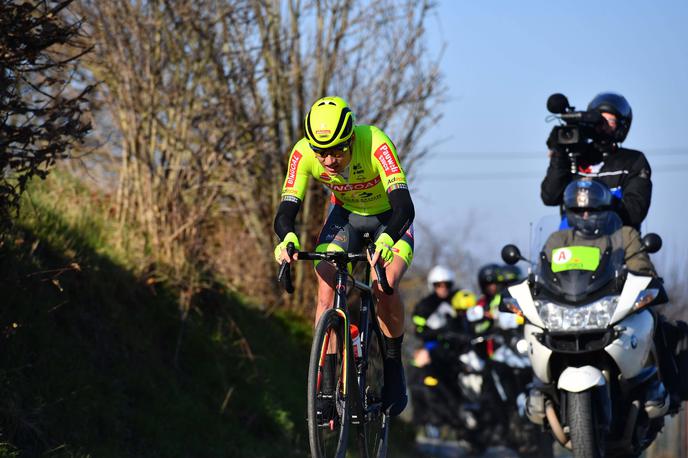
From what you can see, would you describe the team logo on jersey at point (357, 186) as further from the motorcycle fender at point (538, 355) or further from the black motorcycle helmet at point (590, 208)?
the black motorcycle helmet at point (590, 208)

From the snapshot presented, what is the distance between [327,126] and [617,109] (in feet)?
11.3

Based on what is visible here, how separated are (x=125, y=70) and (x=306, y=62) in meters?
3.46

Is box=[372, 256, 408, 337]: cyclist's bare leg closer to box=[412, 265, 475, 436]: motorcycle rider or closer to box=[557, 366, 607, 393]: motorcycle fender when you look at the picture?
box=[557, 366, 607, 393]: motorcycle fender

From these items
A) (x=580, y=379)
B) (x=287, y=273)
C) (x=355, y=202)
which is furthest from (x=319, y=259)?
(x=580, y=379)

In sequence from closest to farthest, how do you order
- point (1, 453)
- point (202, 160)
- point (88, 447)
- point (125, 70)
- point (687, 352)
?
point (1, 453)
point (88, 447)
point (687, 352)
point (125, 70)
point (202, 160)

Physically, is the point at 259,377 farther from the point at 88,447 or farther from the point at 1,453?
the point at 1,453

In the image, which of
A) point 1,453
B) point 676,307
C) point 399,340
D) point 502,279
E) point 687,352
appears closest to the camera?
point 1,453

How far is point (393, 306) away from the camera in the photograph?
7.46 meters

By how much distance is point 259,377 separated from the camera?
10.4 metres

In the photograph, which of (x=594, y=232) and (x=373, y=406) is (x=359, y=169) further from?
(x=594, y=232)

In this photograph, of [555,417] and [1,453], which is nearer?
[1,453]

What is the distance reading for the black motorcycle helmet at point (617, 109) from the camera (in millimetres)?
9297

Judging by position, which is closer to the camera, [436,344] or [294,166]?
[294,166]

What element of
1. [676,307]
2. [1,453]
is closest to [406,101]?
[1,453]
